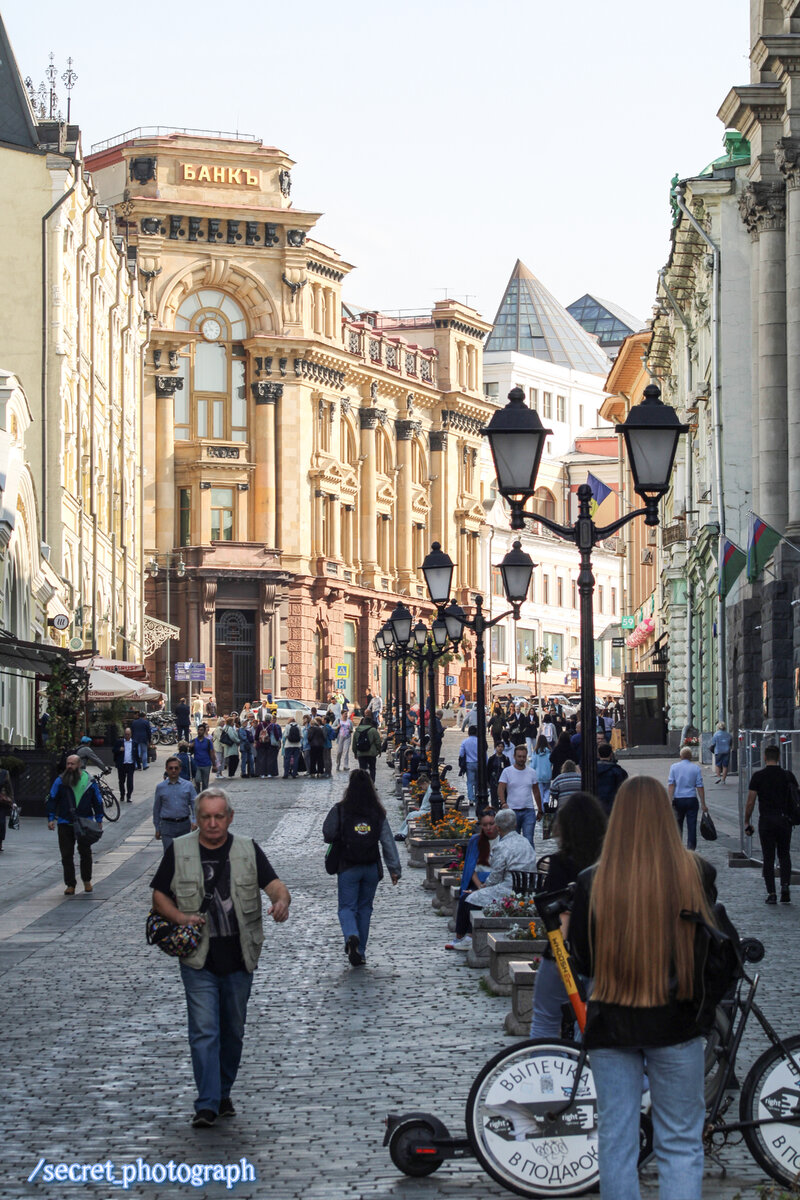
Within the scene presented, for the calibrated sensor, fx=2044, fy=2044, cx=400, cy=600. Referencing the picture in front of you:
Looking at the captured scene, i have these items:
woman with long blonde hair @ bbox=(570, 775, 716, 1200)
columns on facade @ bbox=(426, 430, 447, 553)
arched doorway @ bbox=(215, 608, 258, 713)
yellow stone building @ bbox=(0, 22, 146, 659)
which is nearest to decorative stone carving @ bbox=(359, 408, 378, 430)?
columns on facade @ bbox=(426, 430, 447, 553)

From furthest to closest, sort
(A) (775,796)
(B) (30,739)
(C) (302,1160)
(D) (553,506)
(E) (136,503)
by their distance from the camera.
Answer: (D) (553,506), (E) (136,503), (B) (30,739), (A) (775,796), (C) (302,1160)

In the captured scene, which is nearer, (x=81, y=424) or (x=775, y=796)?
(x=775, y=796)

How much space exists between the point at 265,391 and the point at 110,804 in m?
51.8

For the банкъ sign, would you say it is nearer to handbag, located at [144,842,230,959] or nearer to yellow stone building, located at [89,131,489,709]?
yellow stone building, located at [89,131,489,709]

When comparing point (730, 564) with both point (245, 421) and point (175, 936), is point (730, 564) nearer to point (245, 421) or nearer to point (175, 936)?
point (175, 936)

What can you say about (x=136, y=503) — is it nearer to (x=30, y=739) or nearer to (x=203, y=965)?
(x=30, y=739)

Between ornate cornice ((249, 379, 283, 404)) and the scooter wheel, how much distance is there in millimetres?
76553

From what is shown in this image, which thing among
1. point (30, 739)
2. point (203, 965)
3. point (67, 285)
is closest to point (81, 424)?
point (67, 285)

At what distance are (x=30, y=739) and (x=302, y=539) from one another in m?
40.5

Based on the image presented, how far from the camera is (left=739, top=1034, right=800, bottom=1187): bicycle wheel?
7.77m

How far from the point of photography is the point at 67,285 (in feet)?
168

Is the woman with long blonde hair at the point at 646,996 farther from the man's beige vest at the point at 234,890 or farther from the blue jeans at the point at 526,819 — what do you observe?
the blue jeans at the point at 526,819

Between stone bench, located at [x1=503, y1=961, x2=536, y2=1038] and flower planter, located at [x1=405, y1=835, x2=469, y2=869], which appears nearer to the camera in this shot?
stone bench, located at [x1=503, y1=961, x2=536, y2=1038]

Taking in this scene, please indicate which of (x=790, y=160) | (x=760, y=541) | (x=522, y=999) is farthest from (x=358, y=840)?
(x=790, y=160)
